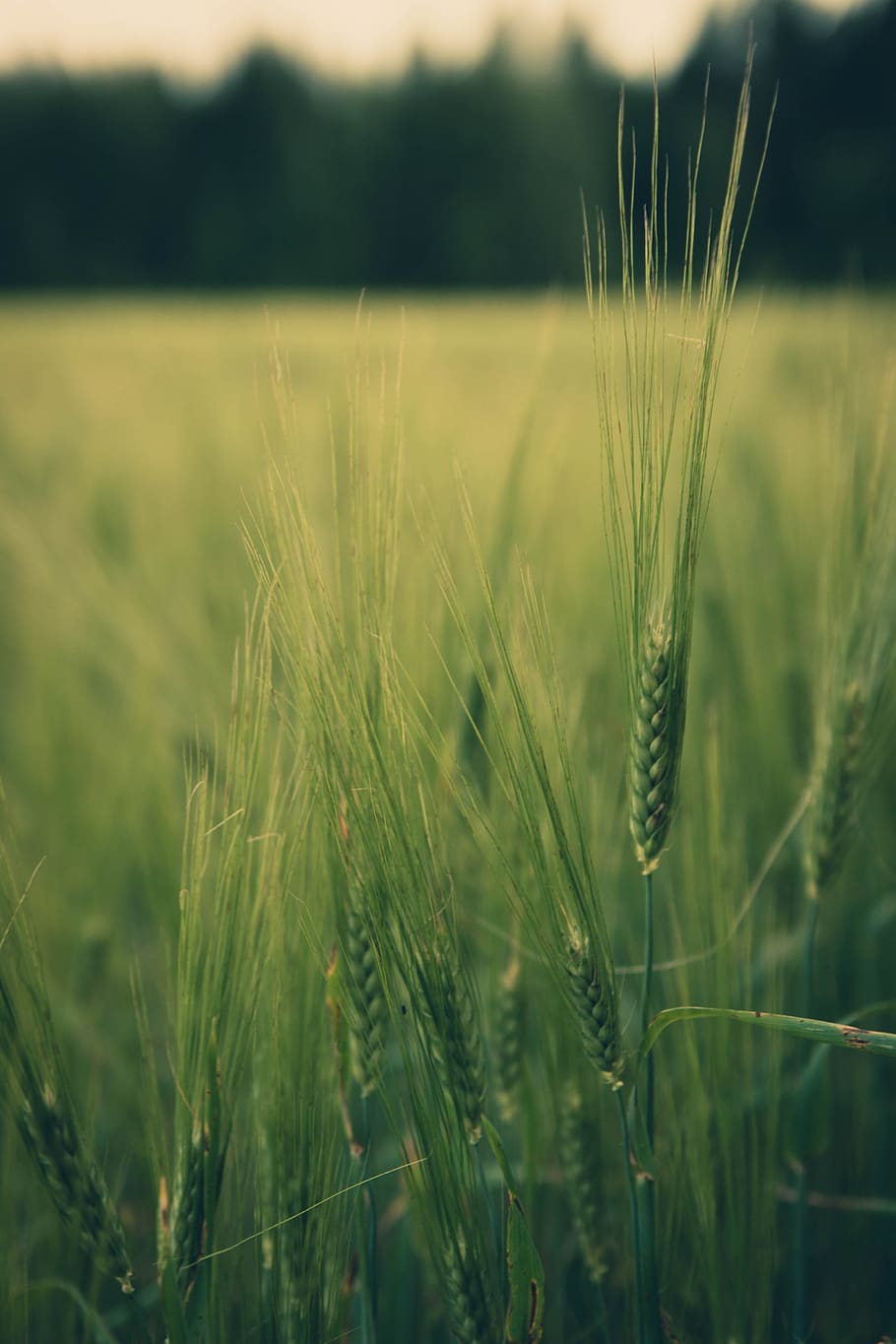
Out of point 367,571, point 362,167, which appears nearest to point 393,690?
point 367,571

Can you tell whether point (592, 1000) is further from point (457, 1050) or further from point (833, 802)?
point (833, 802)

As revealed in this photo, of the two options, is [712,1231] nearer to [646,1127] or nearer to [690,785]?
[646,1127]

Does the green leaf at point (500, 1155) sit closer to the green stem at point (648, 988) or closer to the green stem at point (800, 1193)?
the green stem at point (648, 988)

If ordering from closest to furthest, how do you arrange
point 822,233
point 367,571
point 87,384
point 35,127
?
1. point 367,571
2. point 87,384
3. point 822,233
4. point 35,127

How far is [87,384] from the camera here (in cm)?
252

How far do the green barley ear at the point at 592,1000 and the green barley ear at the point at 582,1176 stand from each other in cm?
10

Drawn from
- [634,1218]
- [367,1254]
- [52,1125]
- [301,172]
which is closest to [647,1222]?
[634,1218]

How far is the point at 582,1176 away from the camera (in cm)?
37

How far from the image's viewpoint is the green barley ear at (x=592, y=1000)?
30cm

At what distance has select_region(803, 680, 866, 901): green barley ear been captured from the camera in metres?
0.40

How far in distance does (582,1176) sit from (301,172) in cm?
2010

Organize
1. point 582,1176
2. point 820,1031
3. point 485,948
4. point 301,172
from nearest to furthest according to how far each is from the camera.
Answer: point 820,1031 → point 582,1176 → point 485,948 → point 301,172

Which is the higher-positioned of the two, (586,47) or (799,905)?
(586,47)

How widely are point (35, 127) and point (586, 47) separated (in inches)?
380
